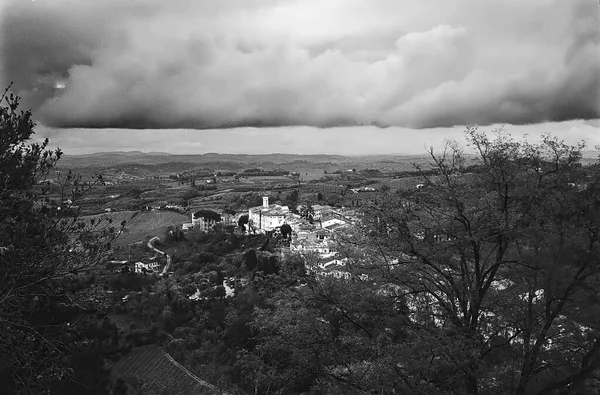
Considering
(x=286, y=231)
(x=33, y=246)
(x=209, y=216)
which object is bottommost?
(x=286, y=231)

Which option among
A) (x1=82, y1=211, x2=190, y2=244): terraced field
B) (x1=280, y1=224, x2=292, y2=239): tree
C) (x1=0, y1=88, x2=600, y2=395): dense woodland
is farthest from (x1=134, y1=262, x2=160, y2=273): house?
(x1=0, y1=88, x2=600, y2=395): dense woodland

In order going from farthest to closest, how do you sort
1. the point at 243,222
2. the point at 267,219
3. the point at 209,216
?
the point at 209,216, the point at 243,222, the point at 267,219

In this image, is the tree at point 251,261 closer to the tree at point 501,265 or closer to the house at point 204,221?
the house at point 204,221

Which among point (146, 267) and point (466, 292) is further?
point (146, 267)

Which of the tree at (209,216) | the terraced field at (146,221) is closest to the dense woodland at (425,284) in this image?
the terraced field at (146,221)

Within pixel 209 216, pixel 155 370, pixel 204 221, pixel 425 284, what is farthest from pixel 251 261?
pixel 425 284

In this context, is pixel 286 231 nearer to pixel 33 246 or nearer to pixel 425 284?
pixel 425 284
